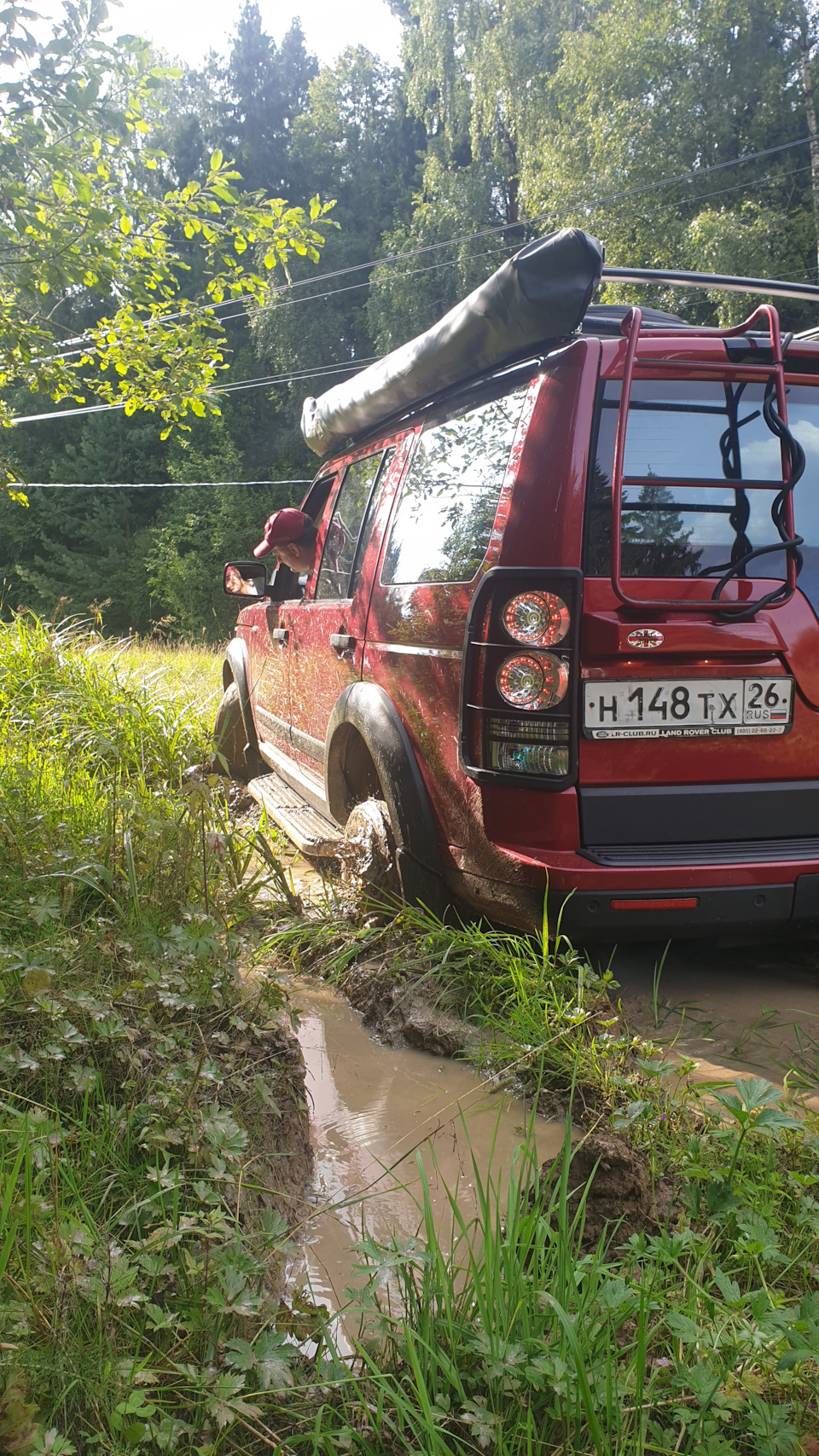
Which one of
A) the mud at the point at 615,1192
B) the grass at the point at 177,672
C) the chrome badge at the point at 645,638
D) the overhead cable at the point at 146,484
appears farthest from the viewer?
the overhead cable at the point at 146,484

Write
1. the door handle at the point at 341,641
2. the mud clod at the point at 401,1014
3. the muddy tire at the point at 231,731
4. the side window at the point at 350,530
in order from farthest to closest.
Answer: the muddy tire at the point at 231,731 → the side window at the point at 350,530 → the door handle at the point at 341,641 → the mud clod at the point at 401,1014

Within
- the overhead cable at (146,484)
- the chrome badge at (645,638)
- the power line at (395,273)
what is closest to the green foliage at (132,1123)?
the chrome badge at (645,638)

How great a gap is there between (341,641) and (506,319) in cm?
149

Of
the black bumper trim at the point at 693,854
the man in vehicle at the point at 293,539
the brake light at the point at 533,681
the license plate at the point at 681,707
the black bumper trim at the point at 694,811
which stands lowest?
the black bumper trim at the point at 693,854

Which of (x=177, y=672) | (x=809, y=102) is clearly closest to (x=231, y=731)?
(x=177, y=672)

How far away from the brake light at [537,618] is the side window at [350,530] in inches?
52.9

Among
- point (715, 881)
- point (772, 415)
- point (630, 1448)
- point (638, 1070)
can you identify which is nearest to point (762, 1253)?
point (630, 1448)

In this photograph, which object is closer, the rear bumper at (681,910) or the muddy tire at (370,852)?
the rear bumper at (681,910)

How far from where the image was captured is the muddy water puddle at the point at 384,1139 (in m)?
1.93

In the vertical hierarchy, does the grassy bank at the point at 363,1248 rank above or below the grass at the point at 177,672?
below

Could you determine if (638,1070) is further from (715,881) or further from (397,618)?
(397,618)

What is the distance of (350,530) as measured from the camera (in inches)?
168

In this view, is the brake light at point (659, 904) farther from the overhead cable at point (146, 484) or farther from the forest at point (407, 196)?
the overhead cable at point (146, 484)

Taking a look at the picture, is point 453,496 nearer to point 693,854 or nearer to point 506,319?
point 506,319
